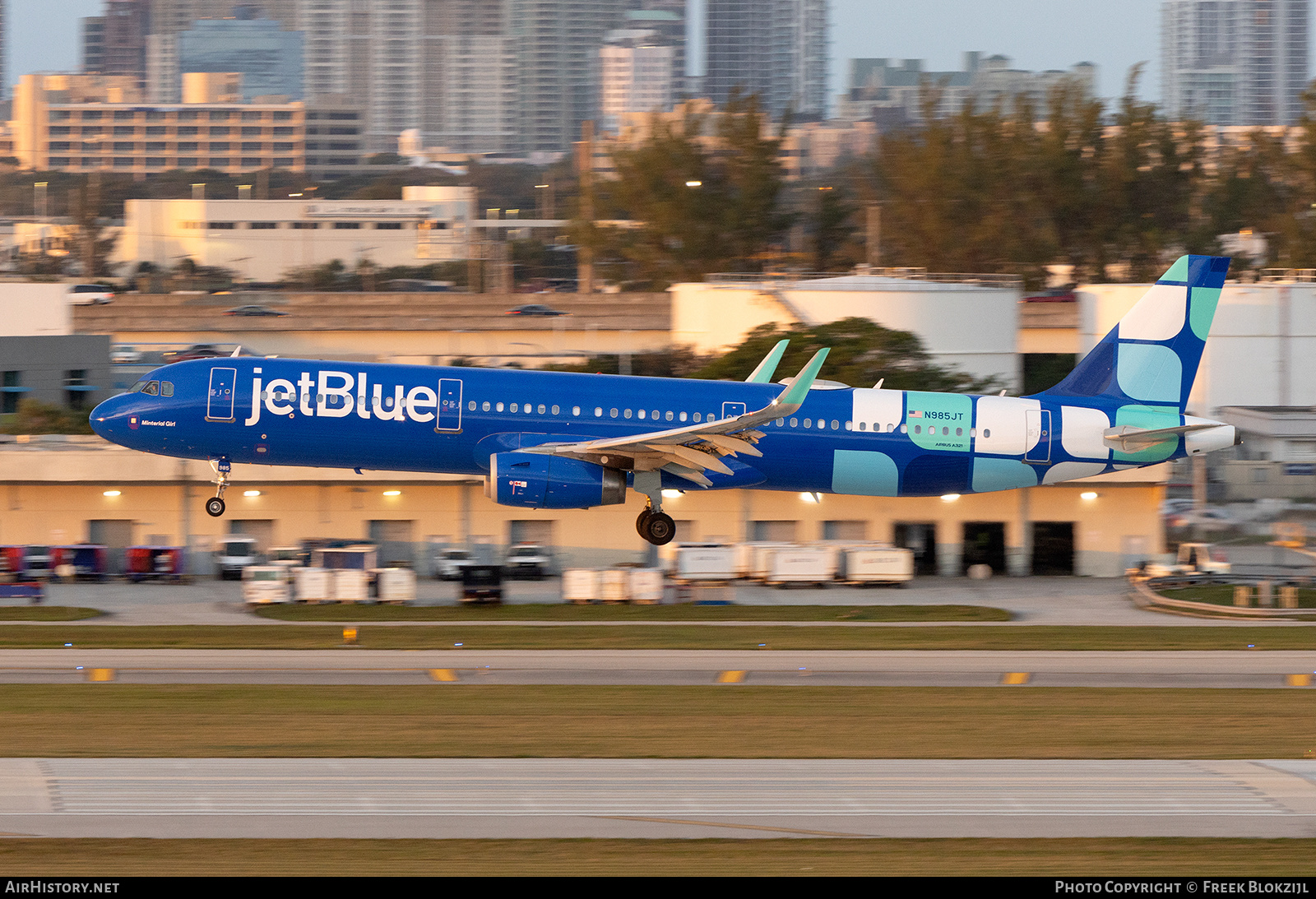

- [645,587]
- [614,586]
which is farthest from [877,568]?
[614,586]

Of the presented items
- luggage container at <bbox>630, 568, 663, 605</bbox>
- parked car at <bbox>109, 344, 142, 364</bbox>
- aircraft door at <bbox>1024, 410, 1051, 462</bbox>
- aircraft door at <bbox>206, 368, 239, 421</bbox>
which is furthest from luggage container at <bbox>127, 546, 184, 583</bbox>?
parked car at <bbox>109, 344, 142, 364</bbox>

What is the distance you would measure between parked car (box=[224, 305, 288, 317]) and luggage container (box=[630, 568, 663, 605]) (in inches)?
2580

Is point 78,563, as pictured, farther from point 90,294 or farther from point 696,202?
point 696,202

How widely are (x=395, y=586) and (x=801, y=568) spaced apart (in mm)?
15534

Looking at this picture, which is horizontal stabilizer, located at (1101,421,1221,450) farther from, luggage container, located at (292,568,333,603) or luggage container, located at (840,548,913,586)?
luggage container, located at (292,568,333,603)

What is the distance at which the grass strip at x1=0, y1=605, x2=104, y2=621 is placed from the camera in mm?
46406

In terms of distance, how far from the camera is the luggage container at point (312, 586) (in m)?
49.8

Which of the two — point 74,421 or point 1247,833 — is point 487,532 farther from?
point 1247,833

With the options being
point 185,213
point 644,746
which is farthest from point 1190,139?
point 644,746

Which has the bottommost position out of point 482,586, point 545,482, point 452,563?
point 452,563

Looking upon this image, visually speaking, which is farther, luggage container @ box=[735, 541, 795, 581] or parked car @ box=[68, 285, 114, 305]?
parked car @ box=[68, 285, 114, 305]

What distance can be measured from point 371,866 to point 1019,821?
10.0 meters

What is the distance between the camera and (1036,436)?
4600 cm

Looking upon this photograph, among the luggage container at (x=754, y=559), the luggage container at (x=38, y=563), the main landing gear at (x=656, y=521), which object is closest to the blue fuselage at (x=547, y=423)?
the main landing gear at (x=656, y=521)
